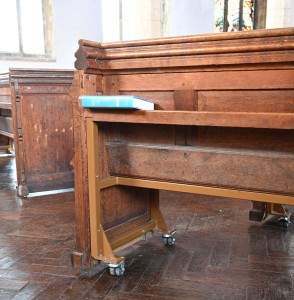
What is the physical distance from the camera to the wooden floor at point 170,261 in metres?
2.21

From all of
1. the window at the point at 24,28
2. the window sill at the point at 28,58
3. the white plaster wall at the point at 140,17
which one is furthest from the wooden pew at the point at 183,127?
the window at the point at 24,28

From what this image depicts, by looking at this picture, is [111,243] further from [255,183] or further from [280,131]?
[280,131]

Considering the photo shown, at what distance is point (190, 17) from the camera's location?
9141 millimetres

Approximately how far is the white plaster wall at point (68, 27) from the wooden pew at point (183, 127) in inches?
305

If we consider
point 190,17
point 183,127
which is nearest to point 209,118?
point 183,127

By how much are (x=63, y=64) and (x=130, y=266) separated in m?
8.23

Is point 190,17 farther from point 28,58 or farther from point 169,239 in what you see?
point 169,239

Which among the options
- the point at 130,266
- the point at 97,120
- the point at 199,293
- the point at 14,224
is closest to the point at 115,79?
the point at 97,120

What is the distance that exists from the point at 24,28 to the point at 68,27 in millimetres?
1053

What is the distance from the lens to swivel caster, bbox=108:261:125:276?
93.2 inches

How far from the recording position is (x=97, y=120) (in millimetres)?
2242

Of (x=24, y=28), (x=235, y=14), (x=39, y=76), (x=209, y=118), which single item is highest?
(x=235, y=14)

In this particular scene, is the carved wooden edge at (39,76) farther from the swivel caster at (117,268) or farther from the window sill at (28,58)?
the window sill at (28,58)

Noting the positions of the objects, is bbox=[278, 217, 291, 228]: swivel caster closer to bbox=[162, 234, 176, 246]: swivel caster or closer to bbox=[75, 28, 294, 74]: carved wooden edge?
bbox=[162, 234, 176, 246]: swivel caster
